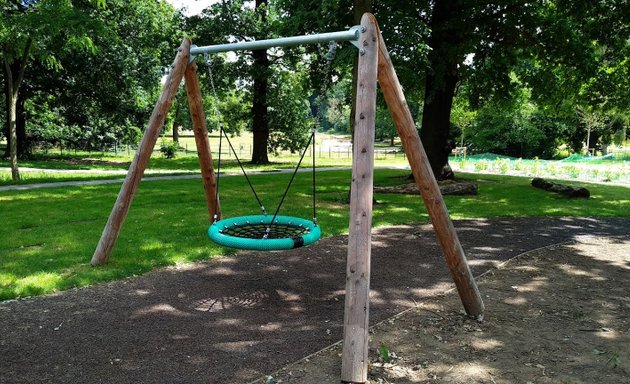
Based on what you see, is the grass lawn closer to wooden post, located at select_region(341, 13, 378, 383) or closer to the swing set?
the swing set

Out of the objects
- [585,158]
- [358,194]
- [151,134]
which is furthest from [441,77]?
[585,158]

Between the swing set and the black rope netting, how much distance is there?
1 cm

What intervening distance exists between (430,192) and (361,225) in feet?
3.59

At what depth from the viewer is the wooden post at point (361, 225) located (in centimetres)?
348

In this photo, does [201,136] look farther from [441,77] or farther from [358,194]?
[441,77]

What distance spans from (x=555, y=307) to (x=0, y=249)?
6474mm

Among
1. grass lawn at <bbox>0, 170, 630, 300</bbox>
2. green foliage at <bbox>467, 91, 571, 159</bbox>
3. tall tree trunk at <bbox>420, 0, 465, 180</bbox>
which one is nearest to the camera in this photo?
grass lawn at <bbox>0, 170, 630, 300</bbox>

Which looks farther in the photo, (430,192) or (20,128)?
(20,128)

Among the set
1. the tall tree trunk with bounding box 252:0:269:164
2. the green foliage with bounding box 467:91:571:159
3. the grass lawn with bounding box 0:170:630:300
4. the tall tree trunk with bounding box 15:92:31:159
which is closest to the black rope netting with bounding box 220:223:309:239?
the grass lawn with bounding box 0:170:630:300

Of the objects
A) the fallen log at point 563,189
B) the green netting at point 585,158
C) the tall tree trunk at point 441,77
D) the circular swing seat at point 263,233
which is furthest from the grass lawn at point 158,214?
the green netting at point 585,158

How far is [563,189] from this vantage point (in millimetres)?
14836

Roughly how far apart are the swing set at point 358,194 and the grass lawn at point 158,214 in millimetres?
657

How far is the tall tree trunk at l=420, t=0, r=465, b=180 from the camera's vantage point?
45.0 feet

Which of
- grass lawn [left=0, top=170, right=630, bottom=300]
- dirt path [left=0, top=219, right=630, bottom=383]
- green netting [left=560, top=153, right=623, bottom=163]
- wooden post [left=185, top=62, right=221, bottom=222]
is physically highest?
wooden post [left=185, top=62, right=221, bottom=222]
